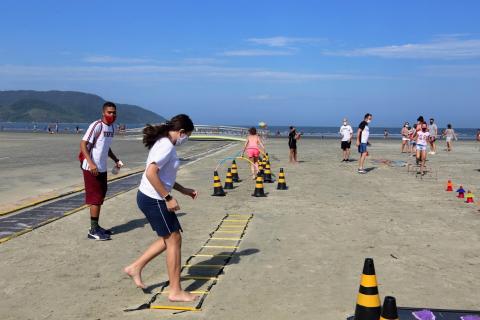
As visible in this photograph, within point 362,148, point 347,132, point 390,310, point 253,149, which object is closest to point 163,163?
point 390,310

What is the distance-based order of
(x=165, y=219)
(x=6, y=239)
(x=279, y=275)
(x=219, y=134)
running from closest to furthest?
(x=165, y=219) < (x=279, y=275) < (x=6, y=239) < (x=219, y=134)

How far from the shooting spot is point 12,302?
4840 millimetres

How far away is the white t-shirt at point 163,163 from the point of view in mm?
4688

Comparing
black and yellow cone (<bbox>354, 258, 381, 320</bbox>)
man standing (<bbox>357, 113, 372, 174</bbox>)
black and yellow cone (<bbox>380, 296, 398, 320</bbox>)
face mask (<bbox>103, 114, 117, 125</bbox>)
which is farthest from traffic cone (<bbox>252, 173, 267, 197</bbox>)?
black and yellow cone (<bbox>380, 296, 398, 320</bbox>)

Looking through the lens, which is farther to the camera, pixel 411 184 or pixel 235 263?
pixel 411 184

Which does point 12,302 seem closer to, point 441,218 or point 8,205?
point 8,205

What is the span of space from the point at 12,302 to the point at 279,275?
2.88m

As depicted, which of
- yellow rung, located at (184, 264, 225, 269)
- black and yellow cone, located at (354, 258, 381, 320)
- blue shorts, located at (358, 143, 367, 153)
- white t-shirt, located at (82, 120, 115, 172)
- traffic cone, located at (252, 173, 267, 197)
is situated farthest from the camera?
blue shorts, located at (358, 143, 367, 153)

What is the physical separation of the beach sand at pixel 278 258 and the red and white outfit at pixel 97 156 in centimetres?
72

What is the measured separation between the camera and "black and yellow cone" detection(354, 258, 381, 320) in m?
4.01

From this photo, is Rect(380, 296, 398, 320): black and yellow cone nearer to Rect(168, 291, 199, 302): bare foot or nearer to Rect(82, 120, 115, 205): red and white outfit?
Rect(168, 291, 199, 302): bare foot

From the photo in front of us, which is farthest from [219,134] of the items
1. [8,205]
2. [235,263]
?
[235,263]

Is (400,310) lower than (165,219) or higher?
lower

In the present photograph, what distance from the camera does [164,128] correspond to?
484cm
